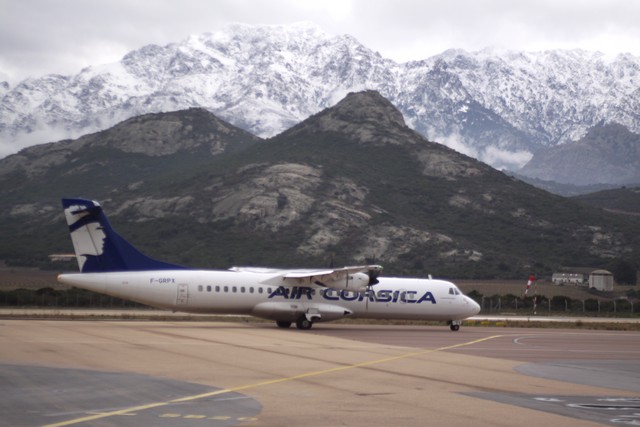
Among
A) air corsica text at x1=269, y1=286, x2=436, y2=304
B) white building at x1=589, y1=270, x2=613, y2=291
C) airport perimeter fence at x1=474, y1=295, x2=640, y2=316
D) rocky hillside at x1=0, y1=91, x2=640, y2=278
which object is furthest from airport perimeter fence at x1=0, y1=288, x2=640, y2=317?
rocky hillside at x1=0, y1=91, x2=640, y2=278

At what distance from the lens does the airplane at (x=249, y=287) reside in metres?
35.7

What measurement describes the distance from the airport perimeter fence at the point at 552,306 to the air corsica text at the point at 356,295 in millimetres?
24705

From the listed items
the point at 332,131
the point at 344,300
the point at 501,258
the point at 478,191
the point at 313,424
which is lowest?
the point at 313,424

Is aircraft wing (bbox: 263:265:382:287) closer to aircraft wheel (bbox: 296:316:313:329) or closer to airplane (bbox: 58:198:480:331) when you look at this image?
airplane (bbox: 58:198:480:331)

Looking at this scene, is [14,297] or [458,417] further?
[14,297]

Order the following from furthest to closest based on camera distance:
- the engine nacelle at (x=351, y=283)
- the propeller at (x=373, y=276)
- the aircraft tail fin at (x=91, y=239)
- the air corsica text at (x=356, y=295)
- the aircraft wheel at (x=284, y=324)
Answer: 1. the aircraft wheel at (x=284, y=324)
2. the engine nacelle at (x=351, y=283)
3. the air corsica text at (x=356, y=295)
4. the propeller at (x=373, y=276)
5. the aircraft tail fin at (x=91, y=239)

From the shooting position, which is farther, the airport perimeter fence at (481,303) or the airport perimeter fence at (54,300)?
the airport perimeter fence at (481,303)

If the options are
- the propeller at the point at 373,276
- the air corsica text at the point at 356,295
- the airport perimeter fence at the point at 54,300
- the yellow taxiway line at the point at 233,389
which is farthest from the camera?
the airport perimeter fence at the point at 54,300

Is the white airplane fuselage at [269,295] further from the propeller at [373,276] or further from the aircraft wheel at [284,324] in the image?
the aircraft wheel at [284,324]

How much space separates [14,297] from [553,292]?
5608 cm

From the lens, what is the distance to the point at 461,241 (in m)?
124

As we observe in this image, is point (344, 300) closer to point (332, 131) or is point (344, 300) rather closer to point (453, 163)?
point (453, 163)

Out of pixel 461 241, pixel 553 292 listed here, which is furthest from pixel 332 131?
pixel 553 292

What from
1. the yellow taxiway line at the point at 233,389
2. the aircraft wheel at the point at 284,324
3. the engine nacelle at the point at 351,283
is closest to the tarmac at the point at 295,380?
the yellow taxiway line at the point at 233,389
